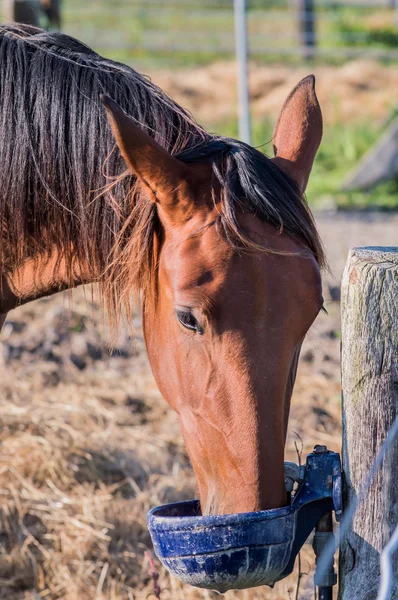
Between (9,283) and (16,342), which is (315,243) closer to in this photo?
(9,283)

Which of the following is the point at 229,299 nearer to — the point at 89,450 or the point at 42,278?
the point at 42,278

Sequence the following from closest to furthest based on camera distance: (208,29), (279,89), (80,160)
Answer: (80,160) → (279,89) → (208,29)

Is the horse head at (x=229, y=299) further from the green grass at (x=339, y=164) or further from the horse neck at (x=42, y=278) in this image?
the green grass at (x=339, y=164)

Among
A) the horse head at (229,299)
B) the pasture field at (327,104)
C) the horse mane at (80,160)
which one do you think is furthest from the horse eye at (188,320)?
the pasture field at (327,104)

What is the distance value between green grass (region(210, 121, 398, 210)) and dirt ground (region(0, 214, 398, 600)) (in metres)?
2.47

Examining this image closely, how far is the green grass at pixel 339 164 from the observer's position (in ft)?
24.4

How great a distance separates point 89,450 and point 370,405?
219 centimetres

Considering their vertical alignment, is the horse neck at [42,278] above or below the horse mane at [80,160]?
below

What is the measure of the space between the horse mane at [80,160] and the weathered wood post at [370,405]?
0.26m

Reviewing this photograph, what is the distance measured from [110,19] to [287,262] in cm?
1423

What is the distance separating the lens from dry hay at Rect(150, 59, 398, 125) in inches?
414

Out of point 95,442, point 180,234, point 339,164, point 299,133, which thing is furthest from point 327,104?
point 180,234

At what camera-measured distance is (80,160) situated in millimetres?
2025

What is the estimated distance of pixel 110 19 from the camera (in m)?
14.7
